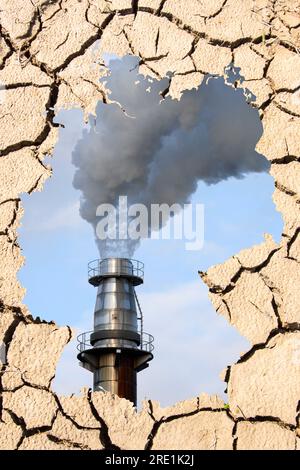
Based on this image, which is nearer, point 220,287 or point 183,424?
point 183,424

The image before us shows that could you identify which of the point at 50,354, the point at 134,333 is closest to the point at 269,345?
the point at 50,354

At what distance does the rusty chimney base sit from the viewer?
1091 cm

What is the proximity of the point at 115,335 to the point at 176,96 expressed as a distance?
8.48 metres

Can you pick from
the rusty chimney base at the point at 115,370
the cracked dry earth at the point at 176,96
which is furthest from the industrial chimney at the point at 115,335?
the cracked dry earth at the point at 176,96

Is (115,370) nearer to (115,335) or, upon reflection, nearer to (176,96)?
(115,335)

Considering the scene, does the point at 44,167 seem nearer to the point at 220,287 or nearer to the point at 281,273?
the point at 220,287

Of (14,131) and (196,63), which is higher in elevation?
(196,63)

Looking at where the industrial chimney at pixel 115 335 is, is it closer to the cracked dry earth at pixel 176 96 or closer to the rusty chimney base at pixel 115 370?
the rusty chimney base at pixel 115 370

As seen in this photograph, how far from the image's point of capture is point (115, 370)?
11203 millimetres

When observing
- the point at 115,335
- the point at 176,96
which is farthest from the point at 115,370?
the point at 176,96

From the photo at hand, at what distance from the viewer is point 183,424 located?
2.47 m

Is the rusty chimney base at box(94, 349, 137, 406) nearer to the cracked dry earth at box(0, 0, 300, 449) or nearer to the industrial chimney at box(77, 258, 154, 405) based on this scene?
the industrial chimney at box(77, 258, 154, 405)

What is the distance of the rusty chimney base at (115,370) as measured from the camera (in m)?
10.9

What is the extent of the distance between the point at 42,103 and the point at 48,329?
3.34 feet
